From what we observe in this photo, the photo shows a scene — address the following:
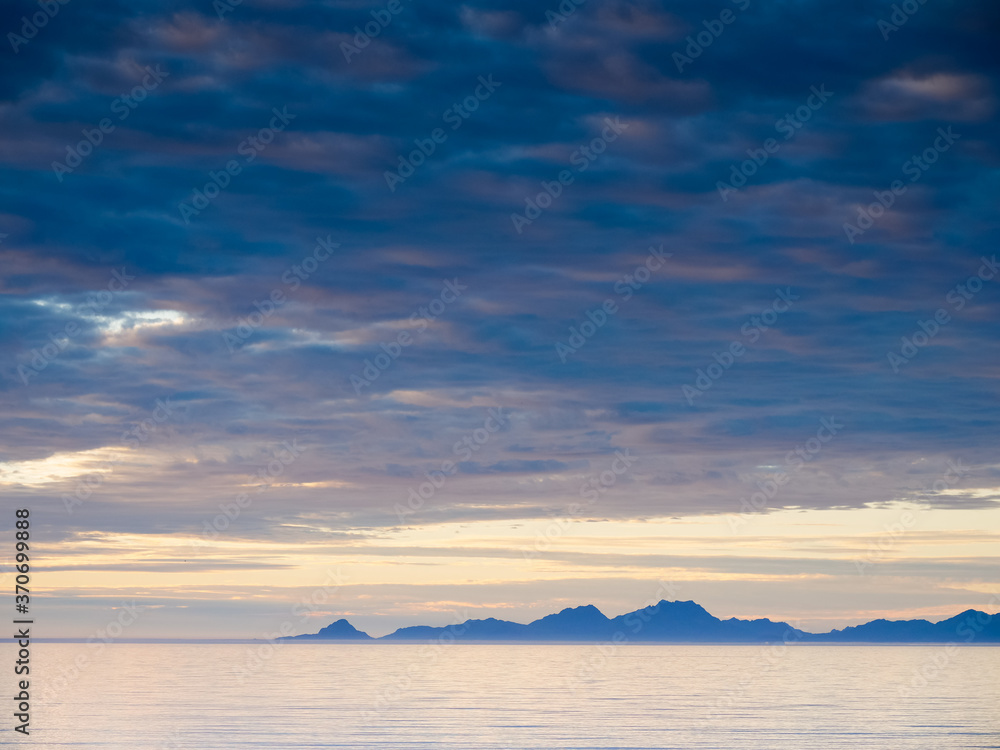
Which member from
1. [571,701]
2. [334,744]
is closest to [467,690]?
[571,701]

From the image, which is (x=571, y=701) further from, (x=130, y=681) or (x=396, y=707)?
(x=130, y=681)

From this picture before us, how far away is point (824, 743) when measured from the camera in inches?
3103

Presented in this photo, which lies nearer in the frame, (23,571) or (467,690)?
(23,571)

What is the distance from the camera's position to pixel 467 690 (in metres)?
136

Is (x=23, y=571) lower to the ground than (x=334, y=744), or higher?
higher

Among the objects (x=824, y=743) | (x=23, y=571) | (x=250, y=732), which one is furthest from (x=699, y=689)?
(x=23, y=571)

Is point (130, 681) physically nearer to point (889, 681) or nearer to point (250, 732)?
Answer: point (250, 732)

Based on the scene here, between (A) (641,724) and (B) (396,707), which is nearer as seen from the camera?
(A) (641,724)

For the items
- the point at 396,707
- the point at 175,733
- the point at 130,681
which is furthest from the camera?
the point at 130,681

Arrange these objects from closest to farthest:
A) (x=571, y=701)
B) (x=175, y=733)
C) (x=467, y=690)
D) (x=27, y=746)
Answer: (x=27, y=746), (x=175, y=733), (x=571, y=701), (x=467, y=690)

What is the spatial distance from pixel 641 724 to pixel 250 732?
34295mm

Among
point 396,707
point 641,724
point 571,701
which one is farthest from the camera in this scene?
point 571,701

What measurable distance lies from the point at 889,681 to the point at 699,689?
1685 inches

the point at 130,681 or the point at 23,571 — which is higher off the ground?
the point at 23,571
